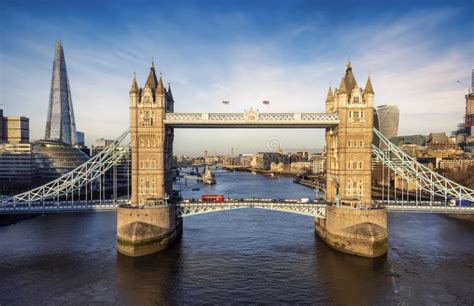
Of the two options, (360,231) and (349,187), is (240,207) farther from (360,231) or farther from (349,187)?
Result: (360,231)

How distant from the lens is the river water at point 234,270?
122 ft

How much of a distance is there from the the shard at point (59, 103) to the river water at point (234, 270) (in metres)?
122

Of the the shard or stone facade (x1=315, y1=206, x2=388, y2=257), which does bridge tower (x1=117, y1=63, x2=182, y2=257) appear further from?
the the shard

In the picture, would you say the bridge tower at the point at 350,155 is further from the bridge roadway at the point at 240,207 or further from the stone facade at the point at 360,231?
the bridge roadway at the point at 240,207

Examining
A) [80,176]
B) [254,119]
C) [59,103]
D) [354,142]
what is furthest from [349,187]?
[59,103]

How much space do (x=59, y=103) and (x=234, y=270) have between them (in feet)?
523

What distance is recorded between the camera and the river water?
37219 mm

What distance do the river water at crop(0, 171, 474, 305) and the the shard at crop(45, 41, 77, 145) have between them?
122159 millimetres

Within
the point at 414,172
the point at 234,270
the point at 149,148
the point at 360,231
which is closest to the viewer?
the point at 234,270

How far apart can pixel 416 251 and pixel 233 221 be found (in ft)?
113

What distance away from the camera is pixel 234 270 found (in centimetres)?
4434

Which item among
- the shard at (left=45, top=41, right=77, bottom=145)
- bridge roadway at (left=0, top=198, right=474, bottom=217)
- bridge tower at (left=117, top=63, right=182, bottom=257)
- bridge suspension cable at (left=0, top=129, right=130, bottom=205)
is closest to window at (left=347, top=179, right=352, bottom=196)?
bridge roadway at (left=0, top=198, right=474, bottom=217)

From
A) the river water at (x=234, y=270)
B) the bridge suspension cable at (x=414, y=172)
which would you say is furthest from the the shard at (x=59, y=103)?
the bridge suspension cable at (x=414, y=172)

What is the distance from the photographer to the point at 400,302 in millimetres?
36000
